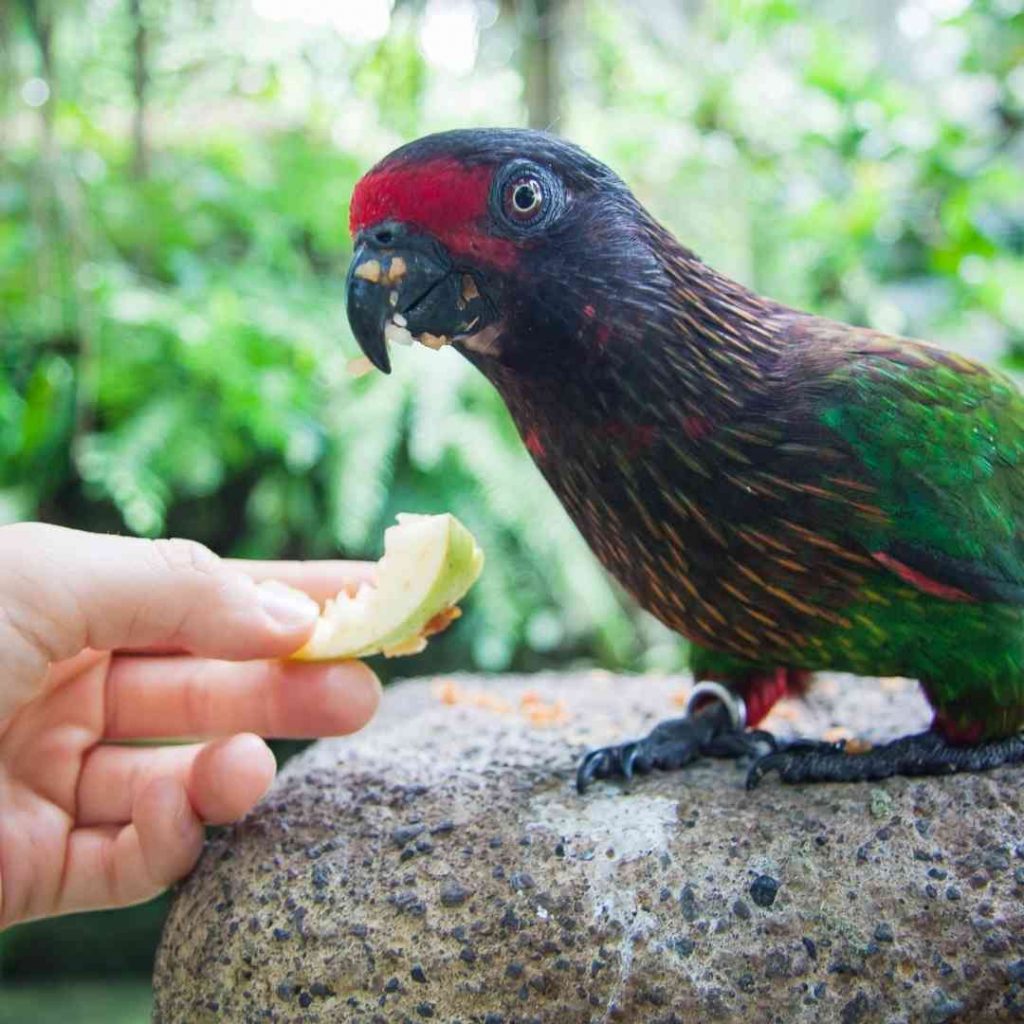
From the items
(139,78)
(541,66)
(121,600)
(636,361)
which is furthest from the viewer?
(541,66)

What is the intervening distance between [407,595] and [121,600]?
0.49m

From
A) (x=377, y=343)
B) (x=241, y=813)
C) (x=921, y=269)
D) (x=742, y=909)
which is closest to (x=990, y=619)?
(x=742, y=909)

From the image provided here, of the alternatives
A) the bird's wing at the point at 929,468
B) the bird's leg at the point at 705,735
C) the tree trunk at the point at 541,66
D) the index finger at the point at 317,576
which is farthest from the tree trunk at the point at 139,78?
the bird's leg at the point at 705,735

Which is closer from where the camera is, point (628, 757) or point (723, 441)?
point (723, 441)

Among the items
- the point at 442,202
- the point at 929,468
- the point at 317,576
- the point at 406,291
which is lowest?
the point at 317,576

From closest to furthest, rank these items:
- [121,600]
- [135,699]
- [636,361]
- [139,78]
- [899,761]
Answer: [121,600]
[636,361]
[899,761]
[135,699]
[139,78]

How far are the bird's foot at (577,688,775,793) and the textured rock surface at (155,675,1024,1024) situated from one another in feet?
0.16

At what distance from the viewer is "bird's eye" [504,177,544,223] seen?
1.88 meters

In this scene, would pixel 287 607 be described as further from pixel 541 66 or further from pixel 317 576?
pixel 541 66

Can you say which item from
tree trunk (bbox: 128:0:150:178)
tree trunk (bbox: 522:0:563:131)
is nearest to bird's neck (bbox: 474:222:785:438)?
tree trunk (bbox: 128:0:150:178)

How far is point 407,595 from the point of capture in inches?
78.4

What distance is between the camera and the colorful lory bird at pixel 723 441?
75.4 inches

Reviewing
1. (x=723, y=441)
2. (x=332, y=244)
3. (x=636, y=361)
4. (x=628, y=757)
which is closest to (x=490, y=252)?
(x=636, y=361)

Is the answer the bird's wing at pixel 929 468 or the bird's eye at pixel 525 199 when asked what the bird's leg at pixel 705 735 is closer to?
the bird's wing at pixel 929 468
